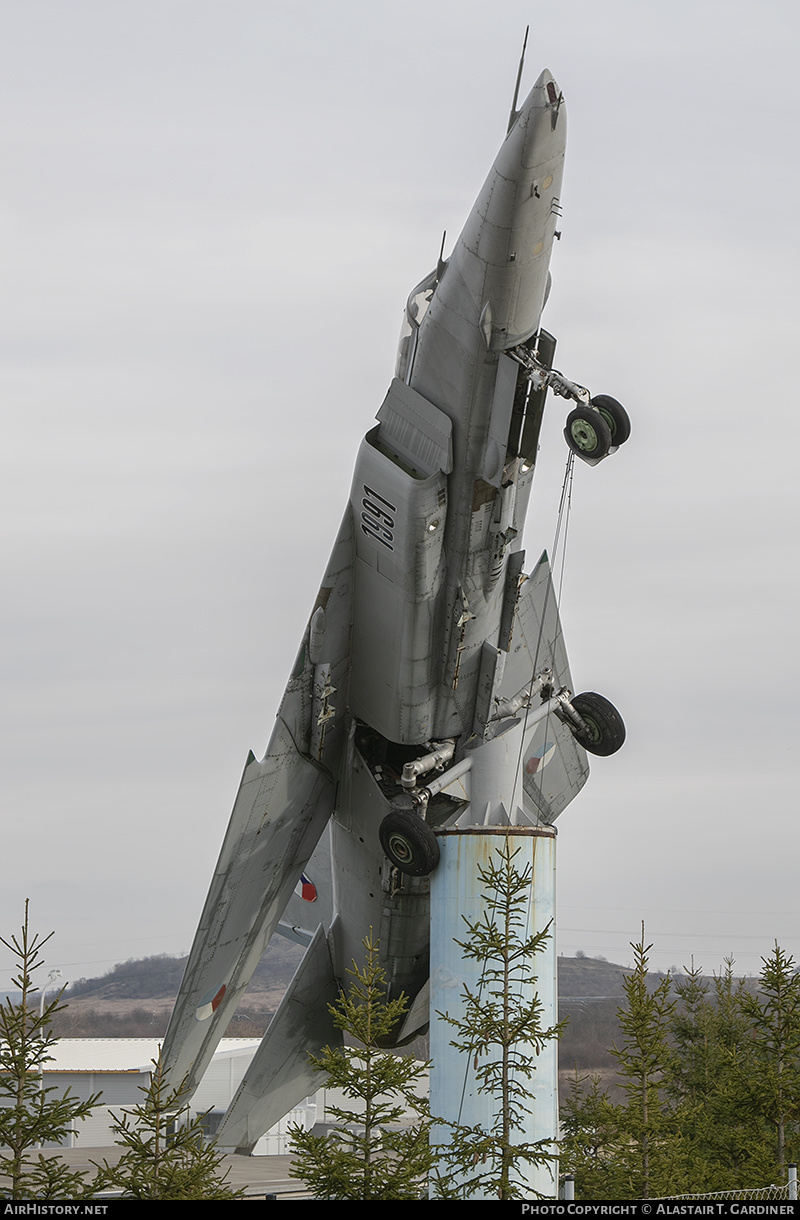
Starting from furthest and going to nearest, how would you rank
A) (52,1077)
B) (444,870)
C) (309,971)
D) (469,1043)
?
(52,1077) < (309,971) < (444,870) < (469,1043)

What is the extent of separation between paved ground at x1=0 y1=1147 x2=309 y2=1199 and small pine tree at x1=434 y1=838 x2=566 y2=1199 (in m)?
11.5

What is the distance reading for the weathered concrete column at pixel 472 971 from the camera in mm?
14844

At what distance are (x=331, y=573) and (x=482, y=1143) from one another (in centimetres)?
663

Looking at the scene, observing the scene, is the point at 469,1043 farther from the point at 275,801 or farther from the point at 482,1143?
the point at 275,801

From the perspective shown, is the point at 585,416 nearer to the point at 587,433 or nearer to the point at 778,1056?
the point at 587,433

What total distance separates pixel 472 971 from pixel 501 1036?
1.39 meters

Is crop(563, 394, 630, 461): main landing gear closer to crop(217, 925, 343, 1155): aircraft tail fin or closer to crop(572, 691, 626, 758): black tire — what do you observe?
crop(572, 691, 626, 758): black tire

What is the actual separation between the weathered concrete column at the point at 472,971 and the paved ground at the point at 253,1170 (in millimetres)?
11285

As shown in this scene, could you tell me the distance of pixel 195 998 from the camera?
17.5 metres

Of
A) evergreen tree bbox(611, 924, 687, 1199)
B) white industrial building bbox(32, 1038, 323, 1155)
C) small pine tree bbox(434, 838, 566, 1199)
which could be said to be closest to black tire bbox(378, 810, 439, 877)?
small pine tree bbox(434, 838, 566, 1199)

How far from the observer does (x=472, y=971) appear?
15195mm

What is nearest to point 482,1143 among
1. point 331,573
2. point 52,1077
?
point 331,573

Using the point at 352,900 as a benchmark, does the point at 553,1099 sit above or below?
below

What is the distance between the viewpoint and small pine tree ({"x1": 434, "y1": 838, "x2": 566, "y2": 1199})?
13.6 meters
